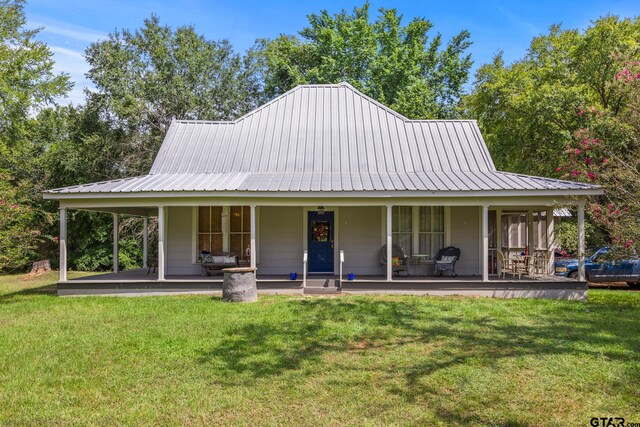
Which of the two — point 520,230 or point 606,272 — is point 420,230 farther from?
point 606,272

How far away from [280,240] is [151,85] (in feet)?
48.9

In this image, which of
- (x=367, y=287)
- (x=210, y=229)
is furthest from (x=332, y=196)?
(x=210, y=229)

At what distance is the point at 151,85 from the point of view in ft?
78.5

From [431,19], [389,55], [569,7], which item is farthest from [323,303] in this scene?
[431,19]

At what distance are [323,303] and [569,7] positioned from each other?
17350 mm

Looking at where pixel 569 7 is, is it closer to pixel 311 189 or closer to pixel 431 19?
pixel 431 19

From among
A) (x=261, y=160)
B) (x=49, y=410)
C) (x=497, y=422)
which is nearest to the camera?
(x=497, y=422)

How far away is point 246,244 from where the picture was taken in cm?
1365

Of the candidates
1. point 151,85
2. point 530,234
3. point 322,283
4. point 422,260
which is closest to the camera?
point 322,283

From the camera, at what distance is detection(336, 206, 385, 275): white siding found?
1345cm

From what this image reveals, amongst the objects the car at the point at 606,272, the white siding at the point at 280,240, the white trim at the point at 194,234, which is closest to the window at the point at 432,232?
the white siding at the point at 280,240

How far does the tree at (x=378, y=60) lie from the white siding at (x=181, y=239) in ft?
48.7

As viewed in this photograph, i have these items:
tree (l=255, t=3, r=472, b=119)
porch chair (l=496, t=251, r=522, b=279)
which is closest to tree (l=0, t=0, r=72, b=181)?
tree (l=255, t=3, r=472, b=119)

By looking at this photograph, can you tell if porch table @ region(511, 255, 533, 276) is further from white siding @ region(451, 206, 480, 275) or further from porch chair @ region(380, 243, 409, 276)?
porch chair @ region(380, 243, 409, 276)
